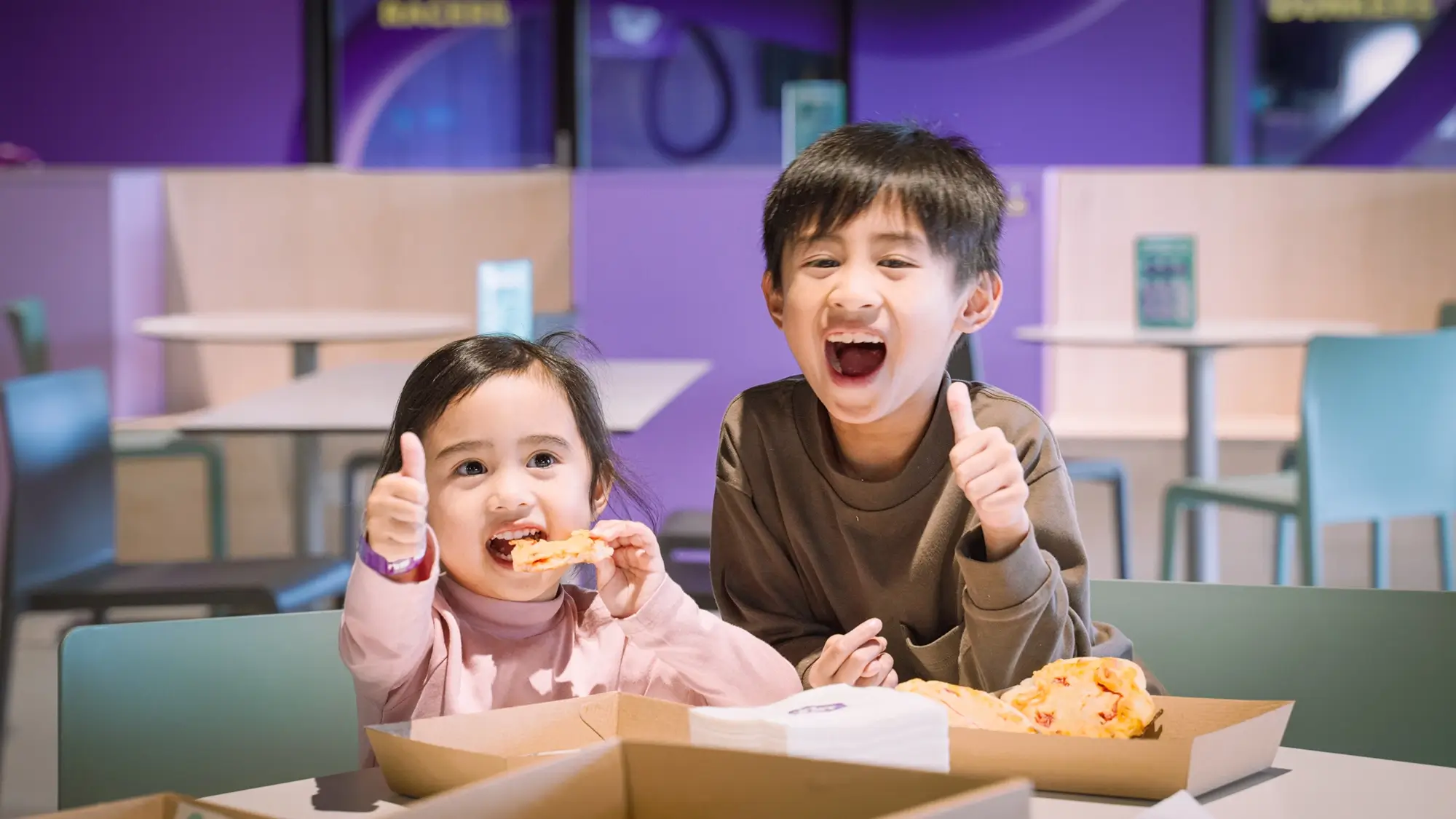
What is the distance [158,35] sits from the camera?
7.45m

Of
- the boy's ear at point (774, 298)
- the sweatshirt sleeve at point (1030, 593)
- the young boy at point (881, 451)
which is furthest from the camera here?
the boy's ear at point (774, 298)

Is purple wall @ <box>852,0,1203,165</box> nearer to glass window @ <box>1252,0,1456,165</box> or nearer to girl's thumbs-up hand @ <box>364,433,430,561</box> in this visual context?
glass window @ <box>1252,0,1456,165</box>

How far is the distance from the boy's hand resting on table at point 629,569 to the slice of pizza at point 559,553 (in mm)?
23

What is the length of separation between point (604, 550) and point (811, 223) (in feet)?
1.27

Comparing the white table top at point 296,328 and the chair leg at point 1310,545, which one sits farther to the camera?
the white table top at point 296,328

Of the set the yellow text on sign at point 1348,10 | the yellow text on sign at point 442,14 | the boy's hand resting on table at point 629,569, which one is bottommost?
the boy's hand resting on table at point 629,569

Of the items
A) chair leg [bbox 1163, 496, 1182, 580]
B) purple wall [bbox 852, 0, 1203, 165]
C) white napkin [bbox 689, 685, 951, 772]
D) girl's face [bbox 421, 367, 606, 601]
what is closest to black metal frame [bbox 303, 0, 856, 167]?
purple wall [bbox 852, 0, 1203, 165]

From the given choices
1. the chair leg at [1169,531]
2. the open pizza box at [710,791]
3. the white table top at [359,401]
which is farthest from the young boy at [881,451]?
the chair leg at [1169,531]

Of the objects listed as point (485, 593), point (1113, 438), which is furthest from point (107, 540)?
point (1113, 438)

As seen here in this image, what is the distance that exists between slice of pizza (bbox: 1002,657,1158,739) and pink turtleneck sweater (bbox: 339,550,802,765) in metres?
0.32

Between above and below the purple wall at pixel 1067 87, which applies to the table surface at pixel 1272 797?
below

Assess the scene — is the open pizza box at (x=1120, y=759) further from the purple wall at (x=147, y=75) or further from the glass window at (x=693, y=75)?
the purple wall at (x=147, y=75)

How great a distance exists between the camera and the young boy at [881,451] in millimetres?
1368

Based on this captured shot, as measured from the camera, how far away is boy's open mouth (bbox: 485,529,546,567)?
1327 millimetres
